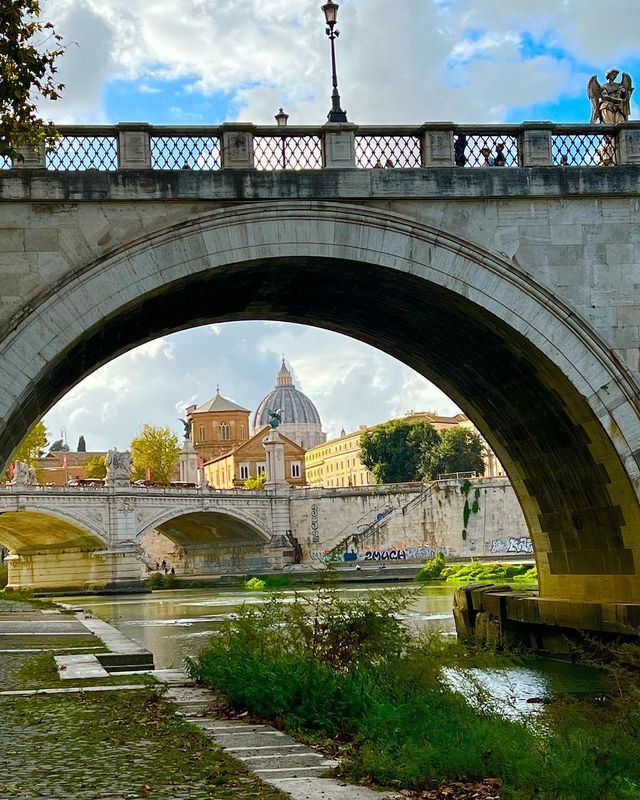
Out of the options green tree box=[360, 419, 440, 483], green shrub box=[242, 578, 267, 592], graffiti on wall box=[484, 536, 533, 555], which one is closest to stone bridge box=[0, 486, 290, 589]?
green shrub box=[242, 578, 267, 592]

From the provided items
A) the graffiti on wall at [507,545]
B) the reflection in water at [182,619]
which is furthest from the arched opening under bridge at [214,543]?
the reflection in water at [182,619]

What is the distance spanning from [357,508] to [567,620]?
68.4m

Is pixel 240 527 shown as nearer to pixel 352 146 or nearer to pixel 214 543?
pixel 214 543

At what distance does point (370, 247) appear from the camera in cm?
1576

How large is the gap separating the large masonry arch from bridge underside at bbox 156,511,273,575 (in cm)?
6132

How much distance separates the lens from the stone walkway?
6.86m

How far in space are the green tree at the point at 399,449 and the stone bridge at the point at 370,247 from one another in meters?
87.0

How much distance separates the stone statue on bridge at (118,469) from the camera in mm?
72812

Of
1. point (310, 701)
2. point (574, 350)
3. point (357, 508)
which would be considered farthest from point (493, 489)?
point (310, 701)

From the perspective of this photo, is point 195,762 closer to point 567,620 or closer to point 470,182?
point 470,182

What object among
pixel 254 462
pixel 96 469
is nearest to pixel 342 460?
pixel 254 462

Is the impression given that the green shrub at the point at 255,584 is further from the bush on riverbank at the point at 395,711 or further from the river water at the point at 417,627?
the bush on riverbank at the point at 395,711

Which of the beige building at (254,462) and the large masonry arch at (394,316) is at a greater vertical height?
the beige building at (254,462)

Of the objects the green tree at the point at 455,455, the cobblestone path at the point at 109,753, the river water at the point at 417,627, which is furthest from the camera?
the green tree at the point at 455,455
